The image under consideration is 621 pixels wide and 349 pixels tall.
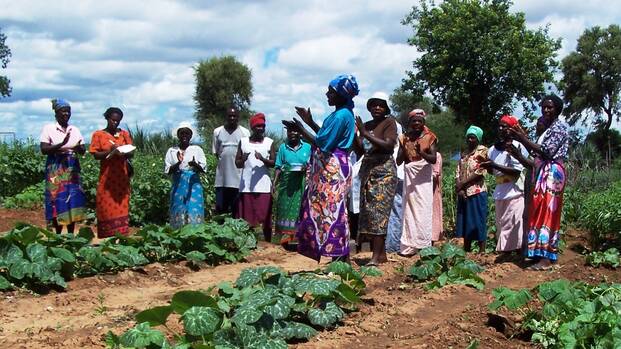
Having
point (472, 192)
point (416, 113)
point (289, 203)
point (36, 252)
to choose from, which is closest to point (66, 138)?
point (36, 252)

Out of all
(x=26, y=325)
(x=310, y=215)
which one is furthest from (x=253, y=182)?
(x=26, y=325)

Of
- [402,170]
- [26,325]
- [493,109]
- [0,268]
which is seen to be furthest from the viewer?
[493,109]

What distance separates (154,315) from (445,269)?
2.79 m

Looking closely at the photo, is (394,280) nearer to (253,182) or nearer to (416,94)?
(253,182)

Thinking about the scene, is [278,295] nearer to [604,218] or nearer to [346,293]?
[346,293]

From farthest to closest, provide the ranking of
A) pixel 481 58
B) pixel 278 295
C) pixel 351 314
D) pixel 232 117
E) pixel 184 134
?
pixel 481 58 < pixel 232 117 < pixel 184 134 < pixel 351 314 < pixel 278 295

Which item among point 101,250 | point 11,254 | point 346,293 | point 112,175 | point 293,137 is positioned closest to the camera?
point 346,293

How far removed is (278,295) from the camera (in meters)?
4.04

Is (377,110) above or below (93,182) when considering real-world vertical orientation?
above

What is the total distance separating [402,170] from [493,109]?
718 inches

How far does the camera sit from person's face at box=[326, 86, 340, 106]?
5.42m

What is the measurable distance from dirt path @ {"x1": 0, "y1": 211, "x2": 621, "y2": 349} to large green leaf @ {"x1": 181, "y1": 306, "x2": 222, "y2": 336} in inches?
21.5

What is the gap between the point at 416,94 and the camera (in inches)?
1032

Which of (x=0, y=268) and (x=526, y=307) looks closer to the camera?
(x=526, y=307)
